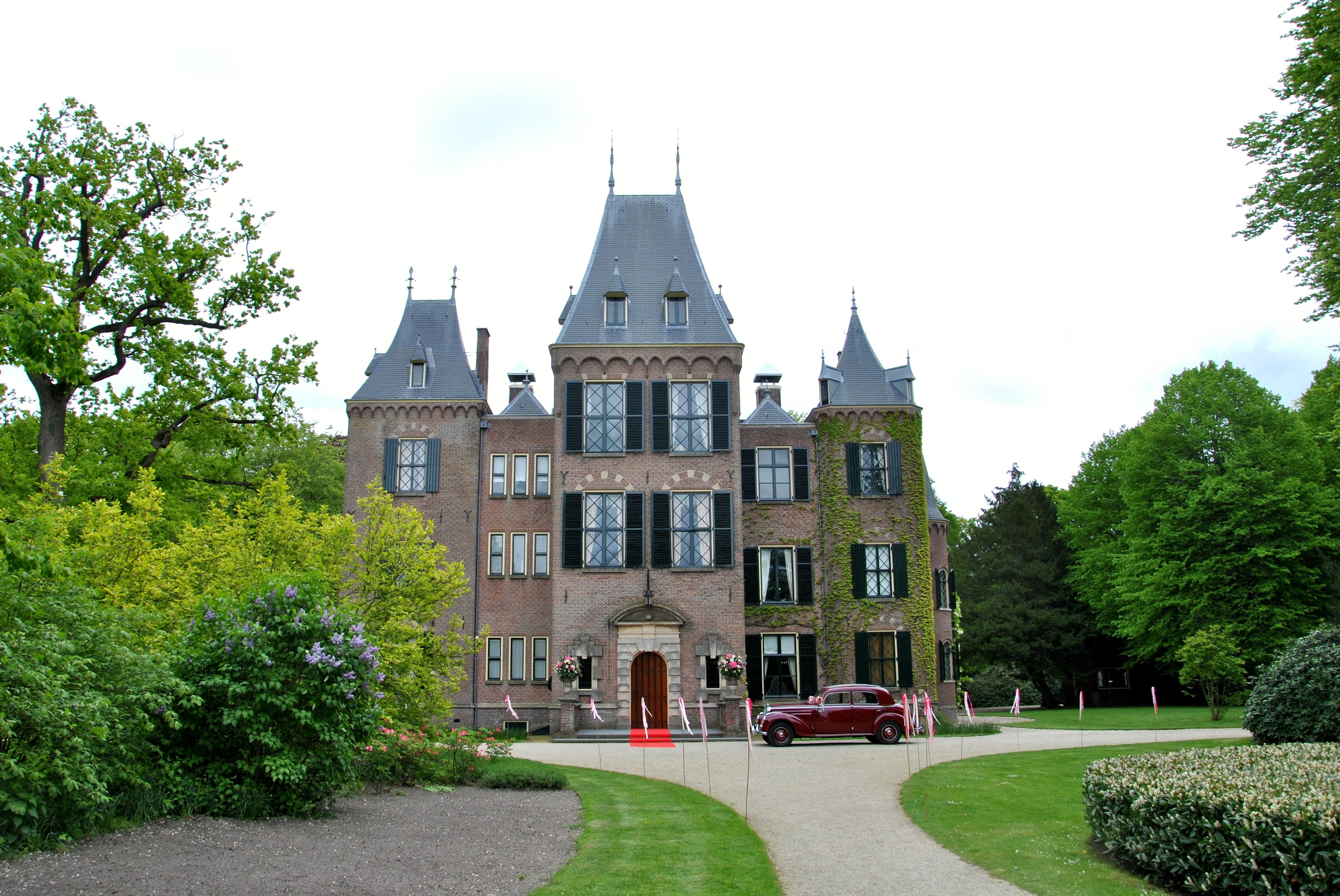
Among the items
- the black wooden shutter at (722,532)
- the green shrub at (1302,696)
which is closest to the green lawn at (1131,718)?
the green shrub at (1302,696)

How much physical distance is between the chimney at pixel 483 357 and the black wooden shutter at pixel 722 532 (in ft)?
32.5

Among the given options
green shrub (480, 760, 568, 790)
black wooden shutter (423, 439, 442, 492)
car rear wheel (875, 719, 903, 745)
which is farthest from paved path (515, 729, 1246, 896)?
black wooden shutter (423, 439, 442, 492)

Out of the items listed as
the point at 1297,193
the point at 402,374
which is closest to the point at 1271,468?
the point at 1297,193

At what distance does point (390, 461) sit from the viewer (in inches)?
1330

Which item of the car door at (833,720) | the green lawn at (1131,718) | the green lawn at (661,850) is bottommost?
Result: the green lawn at (1131,718)

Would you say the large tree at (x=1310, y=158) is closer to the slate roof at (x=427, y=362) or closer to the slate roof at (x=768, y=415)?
the slate roof at (x=768, y=415)

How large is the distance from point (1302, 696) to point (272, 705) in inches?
736

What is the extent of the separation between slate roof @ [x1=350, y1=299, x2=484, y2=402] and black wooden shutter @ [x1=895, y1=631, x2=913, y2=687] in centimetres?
1638

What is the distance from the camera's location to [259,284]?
930 inches

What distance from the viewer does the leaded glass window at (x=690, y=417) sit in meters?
32.4

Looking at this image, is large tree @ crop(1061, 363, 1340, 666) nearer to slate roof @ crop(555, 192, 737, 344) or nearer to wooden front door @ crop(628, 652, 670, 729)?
wooden front door @ crop(628, 652, 670, 729)

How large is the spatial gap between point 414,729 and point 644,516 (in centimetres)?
1594

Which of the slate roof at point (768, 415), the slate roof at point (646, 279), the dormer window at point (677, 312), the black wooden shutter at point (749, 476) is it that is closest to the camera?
the slate roof at point (646, 279)

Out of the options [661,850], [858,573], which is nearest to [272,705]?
[661,850]
